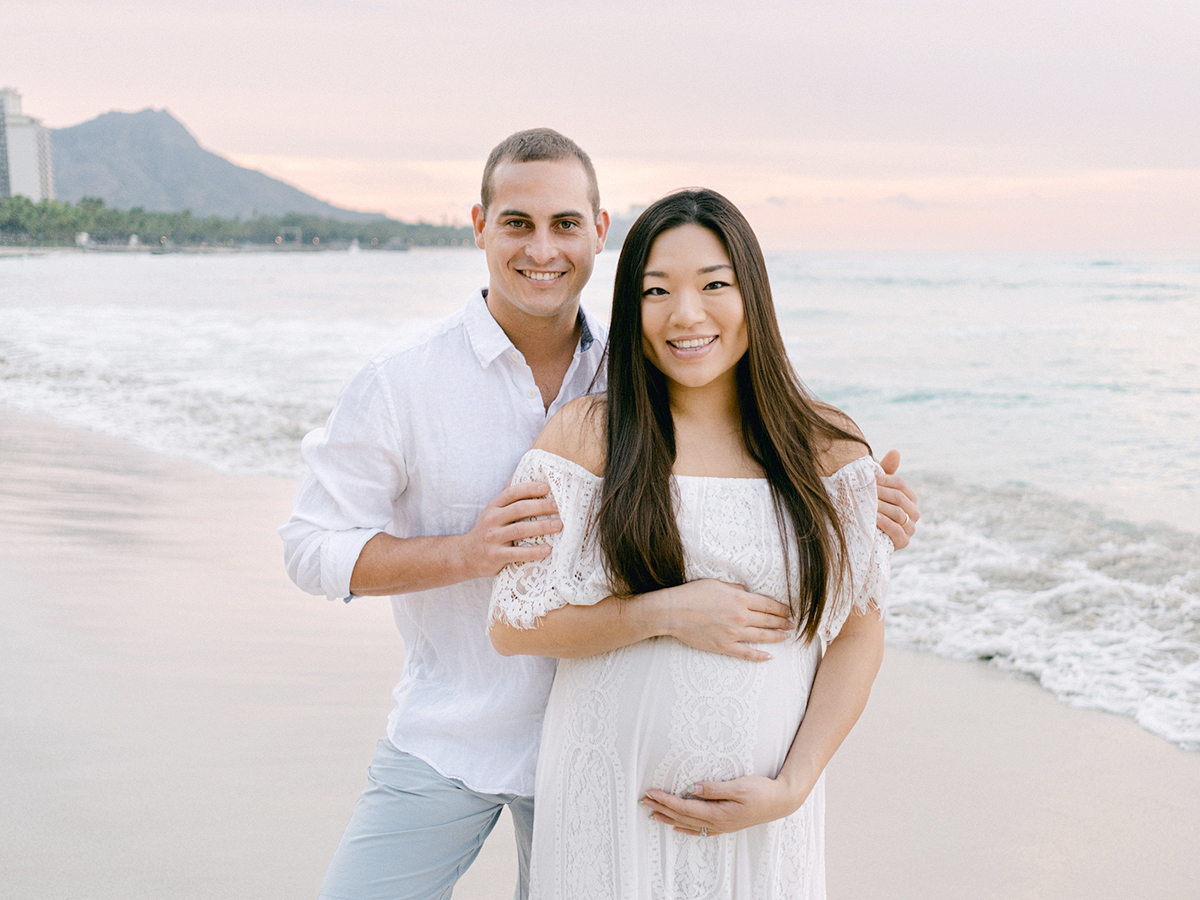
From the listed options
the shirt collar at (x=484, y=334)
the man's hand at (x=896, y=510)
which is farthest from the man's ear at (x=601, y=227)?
the man's hand at (x=896, y=510)

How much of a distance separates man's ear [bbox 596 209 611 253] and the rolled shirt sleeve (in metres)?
0.70

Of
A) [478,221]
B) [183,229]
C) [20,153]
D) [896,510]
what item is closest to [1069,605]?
[896,510]

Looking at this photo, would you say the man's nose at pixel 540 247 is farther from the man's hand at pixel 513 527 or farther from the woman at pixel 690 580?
the man's hand at pixel 513 527

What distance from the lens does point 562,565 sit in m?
2.02

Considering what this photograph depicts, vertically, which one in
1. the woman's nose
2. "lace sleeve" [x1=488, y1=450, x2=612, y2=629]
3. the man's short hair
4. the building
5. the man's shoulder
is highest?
the building

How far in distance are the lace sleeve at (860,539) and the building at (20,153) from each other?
588 feet

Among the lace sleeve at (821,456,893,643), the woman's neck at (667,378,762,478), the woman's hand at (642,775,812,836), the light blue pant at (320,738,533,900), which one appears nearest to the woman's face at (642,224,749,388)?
the woman's neck at (667,378,762,478)

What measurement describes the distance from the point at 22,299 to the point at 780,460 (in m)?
34.1

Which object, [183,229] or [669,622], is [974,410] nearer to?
[669,622]

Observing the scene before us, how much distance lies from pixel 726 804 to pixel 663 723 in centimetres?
20

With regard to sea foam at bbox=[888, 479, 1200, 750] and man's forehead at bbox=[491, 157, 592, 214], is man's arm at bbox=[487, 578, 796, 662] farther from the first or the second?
sea foam at bbox=[888, 479, 1200, 750]

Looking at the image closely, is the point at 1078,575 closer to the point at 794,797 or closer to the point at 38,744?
the point at 794,797

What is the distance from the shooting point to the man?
2248 mm

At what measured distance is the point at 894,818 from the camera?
3928mm
